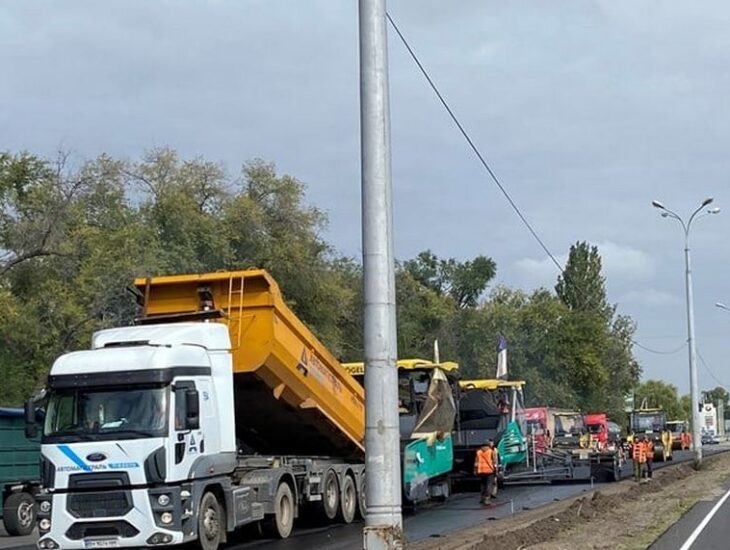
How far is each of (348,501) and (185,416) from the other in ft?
23.4

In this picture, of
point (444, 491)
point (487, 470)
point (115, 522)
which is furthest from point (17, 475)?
point (487, 470)

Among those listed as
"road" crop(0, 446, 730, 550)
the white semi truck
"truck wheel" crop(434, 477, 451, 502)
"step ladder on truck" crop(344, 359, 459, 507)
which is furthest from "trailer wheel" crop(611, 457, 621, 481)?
the white semi truck

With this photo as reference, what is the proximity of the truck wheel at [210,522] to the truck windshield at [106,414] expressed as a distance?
1.56 meters

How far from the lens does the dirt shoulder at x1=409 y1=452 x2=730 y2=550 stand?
55.7ft

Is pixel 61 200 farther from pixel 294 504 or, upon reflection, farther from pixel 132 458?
pixel 132 458

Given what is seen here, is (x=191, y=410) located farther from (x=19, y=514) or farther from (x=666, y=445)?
(x=666, y=445)

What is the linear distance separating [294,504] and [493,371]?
4927 centimetres

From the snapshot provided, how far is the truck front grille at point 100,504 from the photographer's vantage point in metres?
15.2

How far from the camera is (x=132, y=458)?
1517 cm

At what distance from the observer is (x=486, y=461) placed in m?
26.5

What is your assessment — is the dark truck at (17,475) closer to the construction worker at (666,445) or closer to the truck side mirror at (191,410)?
the truck side mirror at (191,410)

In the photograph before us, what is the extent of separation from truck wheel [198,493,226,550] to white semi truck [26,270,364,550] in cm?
2

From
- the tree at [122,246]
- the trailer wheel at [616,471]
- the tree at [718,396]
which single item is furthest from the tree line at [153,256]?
the tree at [718,396]

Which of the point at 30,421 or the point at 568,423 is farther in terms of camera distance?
the point at 568,423
